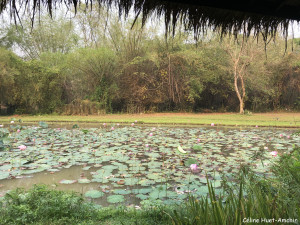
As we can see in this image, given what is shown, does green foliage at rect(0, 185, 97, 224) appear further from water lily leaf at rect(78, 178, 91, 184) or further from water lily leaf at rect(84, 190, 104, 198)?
water lily leaf at rect(78, 178, 91, 184)

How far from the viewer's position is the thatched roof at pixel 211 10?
1.31 metres

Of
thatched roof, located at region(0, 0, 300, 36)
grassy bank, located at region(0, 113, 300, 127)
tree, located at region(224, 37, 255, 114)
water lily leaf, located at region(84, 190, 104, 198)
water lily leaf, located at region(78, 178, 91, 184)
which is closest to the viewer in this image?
thatched roof, located at region(0, 0, 300, 36)

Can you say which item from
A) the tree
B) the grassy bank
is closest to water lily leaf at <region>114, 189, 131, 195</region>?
the grassy bank

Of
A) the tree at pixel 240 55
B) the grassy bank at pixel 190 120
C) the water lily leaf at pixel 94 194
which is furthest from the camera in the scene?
the tree at pixel 240 55

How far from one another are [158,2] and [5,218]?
1706 millimetres

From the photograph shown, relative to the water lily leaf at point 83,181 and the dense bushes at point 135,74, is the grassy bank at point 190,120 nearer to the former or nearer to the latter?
the dense bushes at point 135,74

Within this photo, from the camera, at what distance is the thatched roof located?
1.31 metres

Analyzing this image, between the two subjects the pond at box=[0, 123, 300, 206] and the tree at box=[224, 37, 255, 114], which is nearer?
the pond at box=[0, 123, 300, 206]

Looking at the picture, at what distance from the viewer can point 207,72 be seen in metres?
13.5

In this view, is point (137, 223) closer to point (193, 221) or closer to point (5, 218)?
point (193, 221)

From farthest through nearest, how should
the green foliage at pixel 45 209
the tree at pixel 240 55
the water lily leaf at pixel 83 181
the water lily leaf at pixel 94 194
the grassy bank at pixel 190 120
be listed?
the tree at pixel 240 55, the grassy bank at pixel 190 120, the water lily leaf at pixel 83 181, the water lily leaf at pixel 94 194, the green foliage at pixel 45 209

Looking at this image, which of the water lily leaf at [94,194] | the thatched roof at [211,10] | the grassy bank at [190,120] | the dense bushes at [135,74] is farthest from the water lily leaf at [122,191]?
the dense bushes at [135,74]

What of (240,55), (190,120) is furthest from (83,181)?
(240,55)

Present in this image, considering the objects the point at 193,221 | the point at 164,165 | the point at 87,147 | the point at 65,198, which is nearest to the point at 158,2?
the point at 193,221
